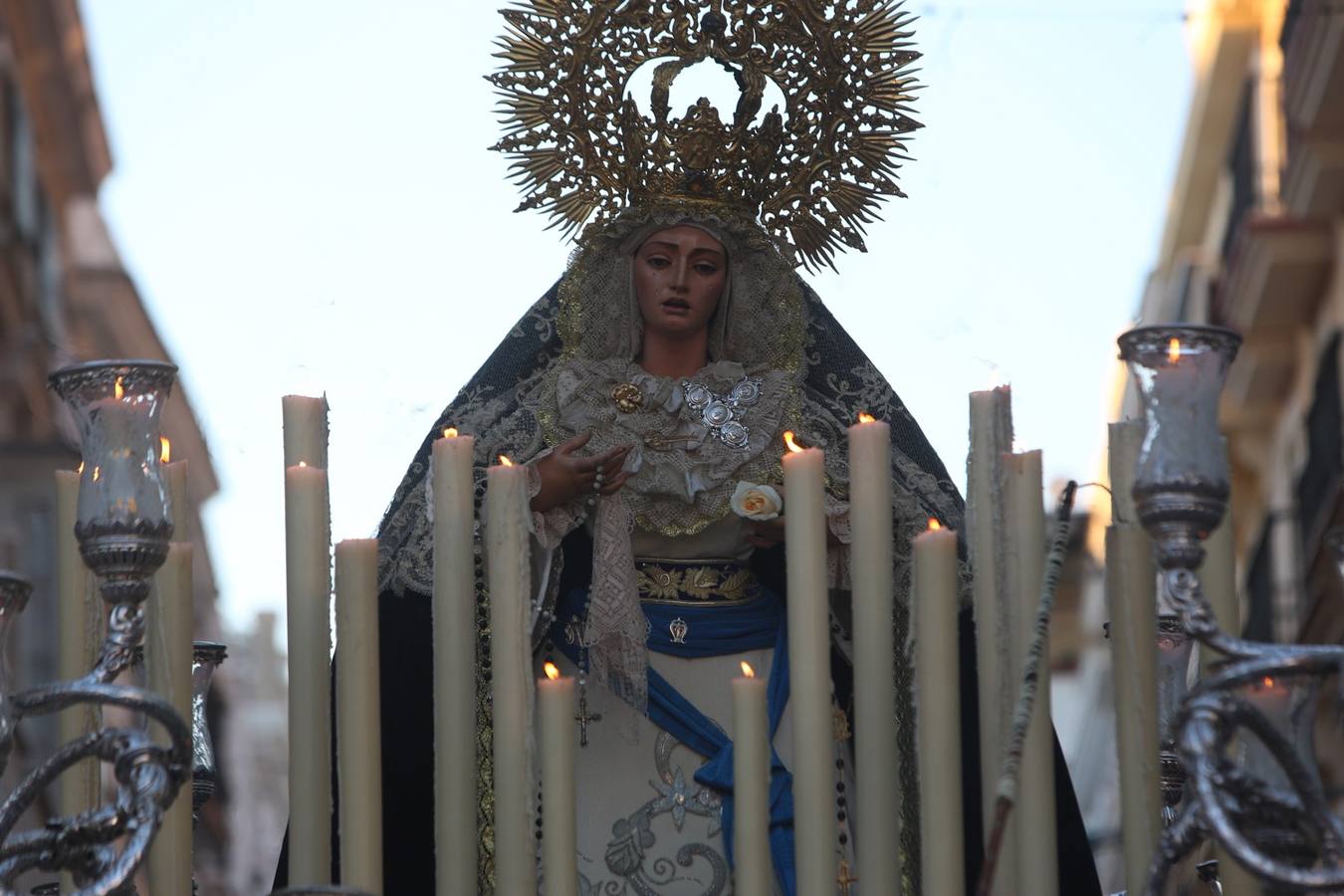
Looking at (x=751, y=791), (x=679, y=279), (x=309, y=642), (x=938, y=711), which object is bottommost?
(x=751, y=791)

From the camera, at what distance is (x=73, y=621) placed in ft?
16.2

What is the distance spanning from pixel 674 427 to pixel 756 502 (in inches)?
11.7

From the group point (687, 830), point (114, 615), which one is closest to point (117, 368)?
point (114, 615)

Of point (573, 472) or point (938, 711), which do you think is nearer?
point (938, 711)

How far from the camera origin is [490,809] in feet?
18.1

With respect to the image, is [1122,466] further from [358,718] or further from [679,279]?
[679,279]

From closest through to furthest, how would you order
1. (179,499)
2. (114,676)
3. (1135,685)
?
(114,676)
(1135,685)
(179,499)

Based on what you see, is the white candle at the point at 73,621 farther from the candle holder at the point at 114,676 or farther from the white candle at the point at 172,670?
the candle holder at the point at 114,676

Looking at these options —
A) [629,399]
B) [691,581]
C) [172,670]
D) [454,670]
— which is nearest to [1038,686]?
[454,670]

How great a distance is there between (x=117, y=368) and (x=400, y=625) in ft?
4.60

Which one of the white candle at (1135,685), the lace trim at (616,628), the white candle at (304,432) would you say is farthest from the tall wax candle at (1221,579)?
the white candle at (304,432)

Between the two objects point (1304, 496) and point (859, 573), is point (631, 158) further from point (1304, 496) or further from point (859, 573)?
point (1304, 496)

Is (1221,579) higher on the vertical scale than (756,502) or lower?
lower

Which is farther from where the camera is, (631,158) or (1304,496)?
(1304,496)
